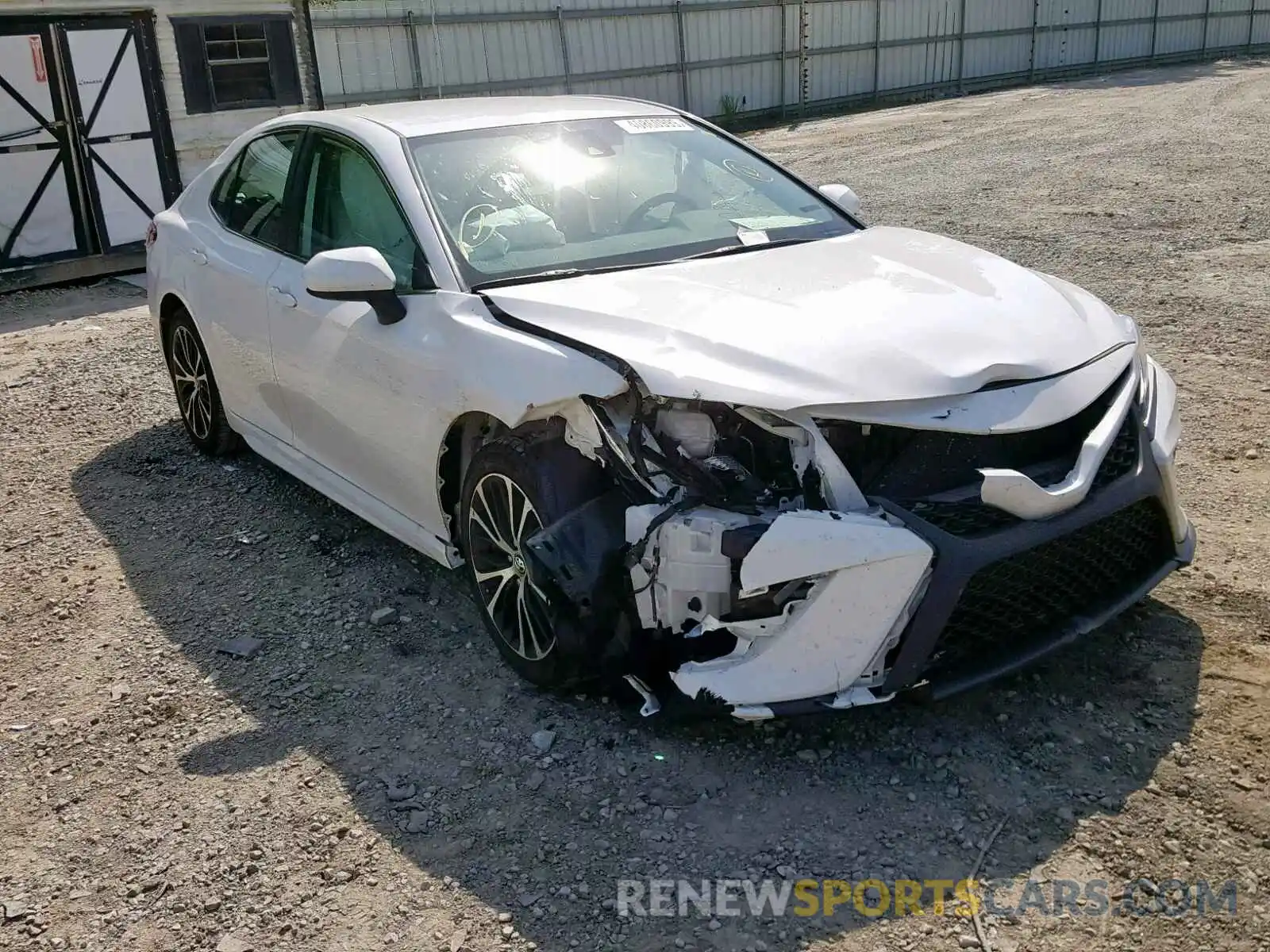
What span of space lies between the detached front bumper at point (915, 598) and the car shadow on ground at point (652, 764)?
25 centimetres

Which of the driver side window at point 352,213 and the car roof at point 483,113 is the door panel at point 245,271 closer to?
the driver side window at point 352,213

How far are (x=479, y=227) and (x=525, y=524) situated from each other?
113 cm

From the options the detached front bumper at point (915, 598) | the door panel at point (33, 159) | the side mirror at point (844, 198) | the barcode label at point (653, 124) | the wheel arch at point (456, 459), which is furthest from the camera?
the door panel at point (33, 159)

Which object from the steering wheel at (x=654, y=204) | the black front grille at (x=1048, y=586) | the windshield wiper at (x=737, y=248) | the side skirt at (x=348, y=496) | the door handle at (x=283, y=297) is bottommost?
the side skirt at (x=348, y=496)

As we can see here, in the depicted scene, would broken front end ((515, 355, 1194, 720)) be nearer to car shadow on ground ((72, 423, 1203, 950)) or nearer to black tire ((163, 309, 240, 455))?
car shadow on ground ((72, 423, 1203, 950))

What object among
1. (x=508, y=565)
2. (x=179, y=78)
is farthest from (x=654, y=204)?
(x=179, y=78)

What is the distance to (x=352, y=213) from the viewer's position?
4.63m

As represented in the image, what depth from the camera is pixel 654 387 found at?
10.7 feet

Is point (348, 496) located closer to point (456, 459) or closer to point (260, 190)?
point (456, 459)

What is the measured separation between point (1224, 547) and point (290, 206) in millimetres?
3811

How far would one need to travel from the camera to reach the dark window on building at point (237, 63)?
39.8 ft

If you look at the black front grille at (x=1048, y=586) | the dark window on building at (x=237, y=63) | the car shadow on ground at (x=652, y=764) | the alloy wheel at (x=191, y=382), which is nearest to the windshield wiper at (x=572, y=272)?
the car shadow on ground at (x=652, y=764)

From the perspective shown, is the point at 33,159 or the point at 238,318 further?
the point at 33,159

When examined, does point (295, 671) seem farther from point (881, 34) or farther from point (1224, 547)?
point (881, 34)
